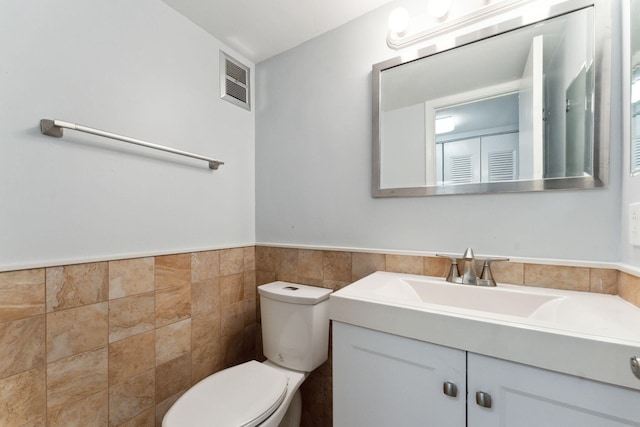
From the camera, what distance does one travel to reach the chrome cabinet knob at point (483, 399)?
0.64 meters

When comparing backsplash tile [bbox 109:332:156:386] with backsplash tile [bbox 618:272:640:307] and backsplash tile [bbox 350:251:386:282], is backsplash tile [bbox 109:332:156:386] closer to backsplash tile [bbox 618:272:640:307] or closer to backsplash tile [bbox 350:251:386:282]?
backsplash tile [bbox 350:251:386:282]

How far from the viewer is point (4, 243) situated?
→ 805 millimetres

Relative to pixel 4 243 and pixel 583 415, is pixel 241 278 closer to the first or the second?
pixel 4 243

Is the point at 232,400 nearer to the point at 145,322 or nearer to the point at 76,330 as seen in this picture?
the point at 145,322

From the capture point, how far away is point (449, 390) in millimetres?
688

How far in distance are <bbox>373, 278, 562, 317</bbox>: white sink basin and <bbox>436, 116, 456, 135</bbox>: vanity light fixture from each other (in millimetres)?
630

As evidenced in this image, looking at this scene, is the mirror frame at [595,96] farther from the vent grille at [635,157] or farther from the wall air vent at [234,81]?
the wall air vent at [234,81]

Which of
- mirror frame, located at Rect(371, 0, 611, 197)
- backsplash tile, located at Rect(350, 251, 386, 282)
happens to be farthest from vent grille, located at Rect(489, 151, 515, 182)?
backsplash tile, located at Rect(350, 251, 386, 282)

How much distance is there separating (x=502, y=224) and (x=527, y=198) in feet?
0.40

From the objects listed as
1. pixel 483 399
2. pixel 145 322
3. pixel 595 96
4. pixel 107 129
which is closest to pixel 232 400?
pixel 145 322

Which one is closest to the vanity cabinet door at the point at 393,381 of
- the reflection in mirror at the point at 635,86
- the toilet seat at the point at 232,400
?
the toilet seat at the point at 232,400

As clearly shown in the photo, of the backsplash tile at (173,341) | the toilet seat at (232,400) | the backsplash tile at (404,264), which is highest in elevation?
the backsplash tile at (404,264)

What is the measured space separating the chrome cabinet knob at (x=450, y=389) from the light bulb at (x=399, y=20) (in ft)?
4.33

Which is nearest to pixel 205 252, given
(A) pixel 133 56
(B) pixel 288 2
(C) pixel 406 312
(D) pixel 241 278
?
(D) pixel 241 278
